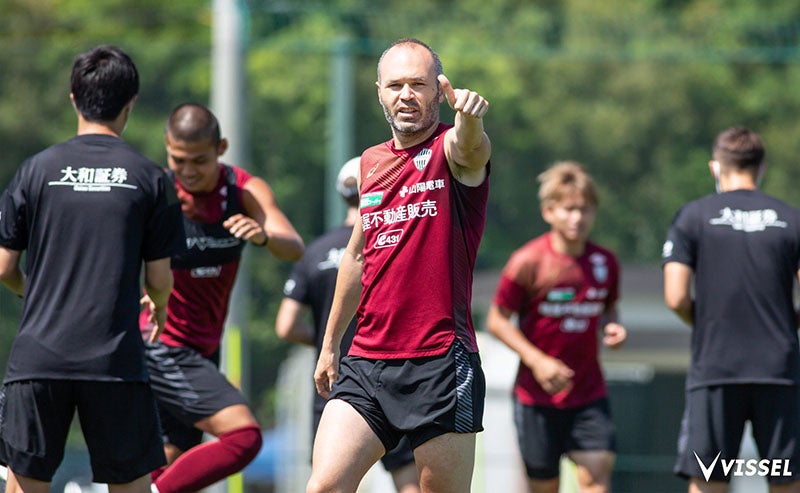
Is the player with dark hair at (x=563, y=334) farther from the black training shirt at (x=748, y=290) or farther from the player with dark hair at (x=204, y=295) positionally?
the player with dark hair at (x=204, y=295)

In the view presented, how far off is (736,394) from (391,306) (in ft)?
7.74

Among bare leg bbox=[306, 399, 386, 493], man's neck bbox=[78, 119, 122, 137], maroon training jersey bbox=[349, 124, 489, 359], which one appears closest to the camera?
bare leg bbox=[306, 399, 386, 493]

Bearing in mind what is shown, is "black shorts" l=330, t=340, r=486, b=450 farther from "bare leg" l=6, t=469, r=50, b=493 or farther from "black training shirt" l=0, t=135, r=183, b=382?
"bare leg" l=6, t=469, r=50, b=493

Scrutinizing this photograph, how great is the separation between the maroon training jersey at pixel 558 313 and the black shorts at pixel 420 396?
8.73 feet

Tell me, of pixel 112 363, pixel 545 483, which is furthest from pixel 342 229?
pixel 112 363

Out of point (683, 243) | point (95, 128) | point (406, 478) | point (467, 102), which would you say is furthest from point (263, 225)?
point (467, 102)

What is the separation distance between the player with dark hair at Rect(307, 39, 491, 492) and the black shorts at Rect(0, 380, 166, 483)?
804mm

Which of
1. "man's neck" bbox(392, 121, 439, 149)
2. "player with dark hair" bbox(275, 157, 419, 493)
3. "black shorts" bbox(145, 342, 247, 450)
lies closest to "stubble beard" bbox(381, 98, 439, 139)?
"man's neck" bbox(392, 121, 439, 149)

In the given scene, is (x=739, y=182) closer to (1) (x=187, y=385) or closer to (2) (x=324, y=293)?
(2) (x=324, y=293)

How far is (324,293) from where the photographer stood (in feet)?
22.3

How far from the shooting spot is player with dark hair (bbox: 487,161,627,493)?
23.2 ft

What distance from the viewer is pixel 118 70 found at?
4891 mm

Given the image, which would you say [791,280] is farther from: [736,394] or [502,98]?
[502,98]

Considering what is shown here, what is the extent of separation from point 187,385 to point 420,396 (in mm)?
2022
